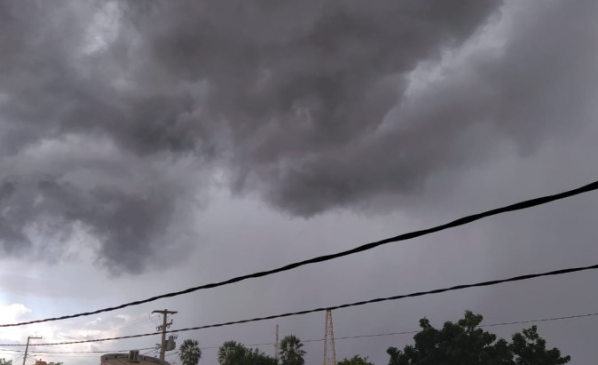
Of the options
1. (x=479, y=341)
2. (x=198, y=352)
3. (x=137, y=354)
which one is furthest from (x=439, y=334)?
(x=137, y=354)

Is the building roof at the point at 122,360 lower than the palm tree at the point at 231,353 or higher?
lower

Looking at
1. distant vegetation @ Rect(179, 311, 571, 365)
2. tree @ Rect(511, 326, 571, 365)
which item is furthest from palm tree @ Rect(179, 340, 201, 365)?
tree @ Rect(511, 326, 571, 365)

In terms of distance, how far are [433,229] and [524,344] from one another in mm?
87092

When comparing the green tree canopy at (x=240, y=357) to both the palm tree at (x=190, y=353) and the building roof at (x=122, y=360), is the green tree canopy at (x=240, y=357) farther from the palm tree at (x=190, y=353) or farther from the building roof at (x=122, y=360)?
the building roof at (x=122, y=360)

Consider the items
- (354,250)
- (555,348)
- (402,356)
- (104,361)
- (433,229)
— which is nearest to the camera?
(433,229)

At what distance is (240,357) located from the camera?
92250mm

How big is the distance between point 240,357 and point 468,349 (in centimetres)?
3694

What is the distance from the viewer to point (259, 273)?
9328 millimetres

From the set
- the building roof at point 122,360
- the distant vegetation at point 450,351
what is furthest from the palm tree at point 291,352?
the building roof at point 122,360

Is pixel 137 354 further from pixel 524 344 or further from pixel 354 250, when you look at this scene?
pixel 524 344

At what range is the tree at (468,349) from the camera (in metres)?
83.0

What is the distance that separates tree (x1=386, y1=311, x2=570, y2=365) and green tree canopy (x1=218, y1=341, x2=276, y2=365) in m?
20.6

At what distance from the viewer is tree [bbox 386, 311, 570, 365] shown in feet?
272

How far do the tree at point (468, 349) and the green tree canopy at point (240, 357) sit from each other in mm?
20555
